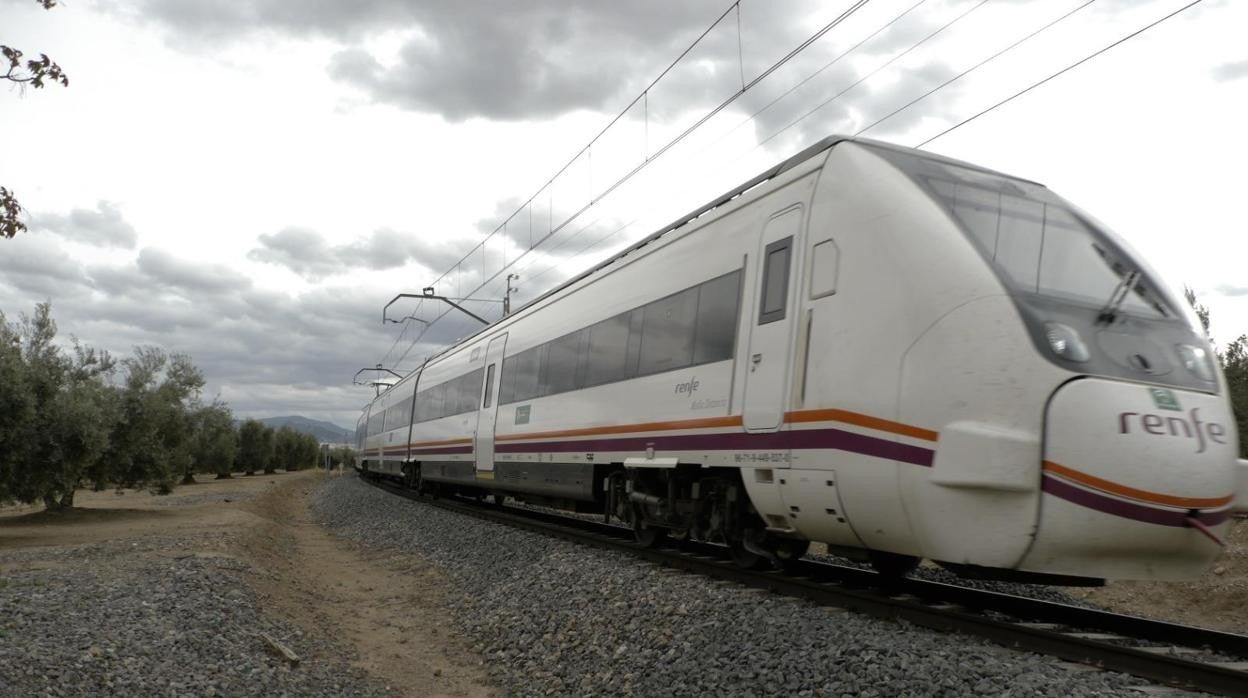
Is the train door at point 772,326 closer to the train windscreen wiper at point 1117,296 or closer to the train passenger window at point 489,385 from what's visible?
the train windscreen wiper at point 1117,296

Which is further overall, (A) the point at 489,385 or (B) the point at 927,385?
(A) the point at 489,385

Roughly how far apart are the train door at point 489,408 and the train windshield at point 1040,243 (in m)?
10.2

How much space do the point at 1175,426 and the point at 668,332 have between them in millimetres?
4928

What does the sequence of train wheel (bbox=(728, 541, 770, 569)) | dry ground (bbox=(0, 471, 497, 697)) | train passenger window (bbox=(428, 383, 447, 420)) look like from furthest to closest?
1. train passenger window (bbox=(428, 383, 447, 420))
2. dry ground (bbox=(0, 471, 497, 697))
3. train wheel (bbox=(728, 541, 770, 569))

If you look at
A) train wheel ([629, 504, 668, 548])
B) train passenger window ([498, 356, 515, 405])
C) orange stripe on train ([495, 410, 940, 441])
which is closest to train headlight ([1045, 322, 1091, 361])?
orange stripe on train ([495, 410, 940, 441])

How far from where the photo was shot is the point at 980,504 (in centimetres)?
528

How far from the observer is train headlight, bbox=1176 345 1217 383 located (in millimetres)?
5676

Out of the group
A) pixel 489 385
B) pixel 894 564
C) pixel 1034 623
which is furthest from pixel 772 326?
pixel 489 385

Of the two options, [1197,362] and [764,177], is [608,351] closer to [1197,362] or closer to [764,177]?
[764,177]

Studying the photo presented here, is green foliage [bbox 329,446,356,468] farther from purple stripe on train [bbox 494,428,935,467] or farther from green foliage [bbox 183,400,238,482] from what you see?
purple stripe on train [bbox 494,428,935,467]

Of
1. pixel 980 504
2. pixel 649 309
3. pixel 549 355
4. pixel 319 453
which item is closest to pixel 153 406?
pixel 549 355

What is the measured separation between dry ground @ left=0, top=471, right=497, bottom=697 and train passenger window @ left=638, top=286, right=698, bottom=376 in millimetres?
3468

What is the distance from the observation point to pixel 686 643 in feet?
21.0

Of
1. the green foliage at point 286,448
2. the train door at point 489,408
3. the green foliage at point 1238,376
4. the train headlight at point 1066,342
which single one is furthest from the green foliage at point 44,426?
the green foliage at point 286,448
